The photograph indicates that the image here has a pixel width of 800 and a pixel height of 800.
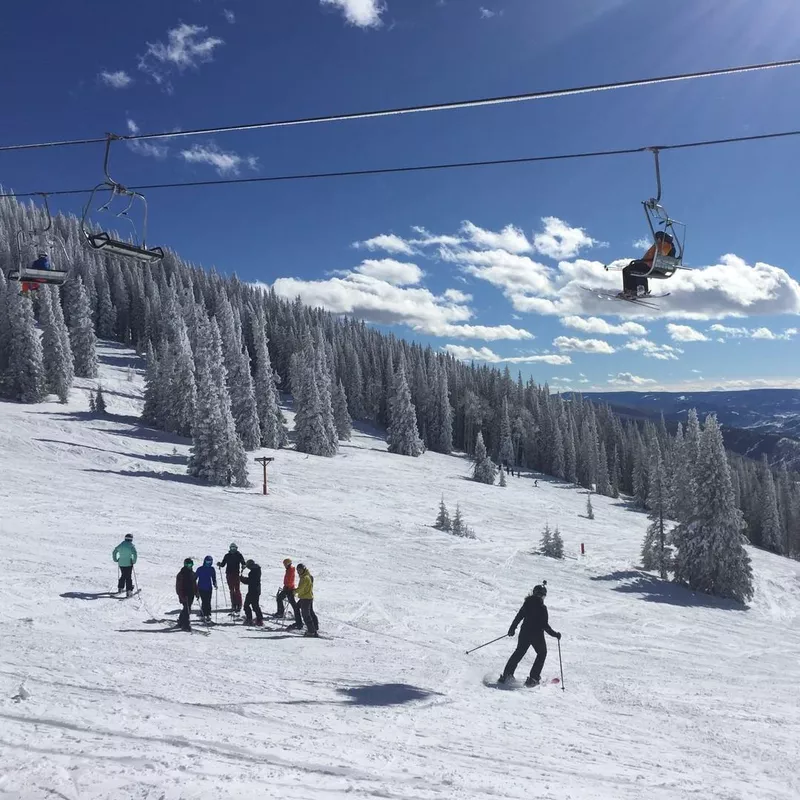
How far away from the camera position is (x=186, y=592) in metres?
11.9

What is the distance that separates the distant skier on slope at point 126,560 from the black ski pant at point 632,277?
474 inches

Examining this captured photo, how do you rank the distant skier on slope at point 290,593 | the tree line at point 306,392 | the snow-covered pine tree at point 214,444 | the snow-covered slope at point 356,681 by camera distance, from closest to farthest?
the snow-covered slope at point 356,681 < the distant skier on slope at point 290,593 < the snow-covered pine tree at point 214,444 < the tree line at point 306,392

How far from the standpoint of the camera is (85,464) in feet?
126

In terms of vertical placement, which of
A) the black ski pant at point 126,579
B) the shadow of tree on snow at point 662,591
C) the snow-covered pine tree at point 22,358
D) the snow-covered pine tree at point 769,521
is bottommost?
the snow-covered pine tree at point 769,521

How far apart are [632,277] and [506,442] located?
3479 inches

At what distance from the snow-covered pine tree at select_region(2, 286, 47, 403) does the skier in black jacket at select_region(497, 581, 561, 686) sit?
60855mm

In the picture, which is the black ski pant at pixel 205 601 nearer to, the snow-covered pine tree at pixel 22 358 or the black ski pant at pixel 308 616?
the black ski pant at pixel 308 616

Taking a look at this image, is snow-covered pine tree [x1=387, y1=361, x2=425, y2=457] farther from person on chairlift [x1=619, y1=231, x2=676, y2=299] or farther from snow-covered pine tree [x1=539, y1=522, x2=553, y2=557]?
person on chairlift [x1=619, y1=231, x2=676, y2=299]

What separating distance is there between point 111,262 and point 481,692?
478 ft

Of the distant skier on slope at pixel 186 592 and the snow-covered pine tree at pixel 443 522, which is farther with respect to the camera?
the snow-covered pine tree at pixel 443 522

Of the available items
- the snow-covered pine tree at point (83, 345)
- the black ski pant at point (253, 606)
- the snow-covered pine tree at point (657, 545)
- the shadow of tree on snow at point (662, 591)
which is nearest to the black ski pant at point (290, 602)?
the black ski pant at point (253, 606)

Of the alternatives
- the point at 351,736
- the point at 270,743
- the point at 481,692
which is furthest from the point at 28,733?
the point at 481,692

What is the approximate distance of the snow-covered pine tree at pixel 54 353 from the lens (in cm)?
6016

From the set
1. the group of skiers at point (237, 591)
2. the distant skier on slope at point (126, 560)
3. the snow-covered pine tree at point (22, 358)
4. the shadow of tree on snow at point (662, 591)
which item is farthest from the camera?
the snow-covered pine tree at point (22, 358)
